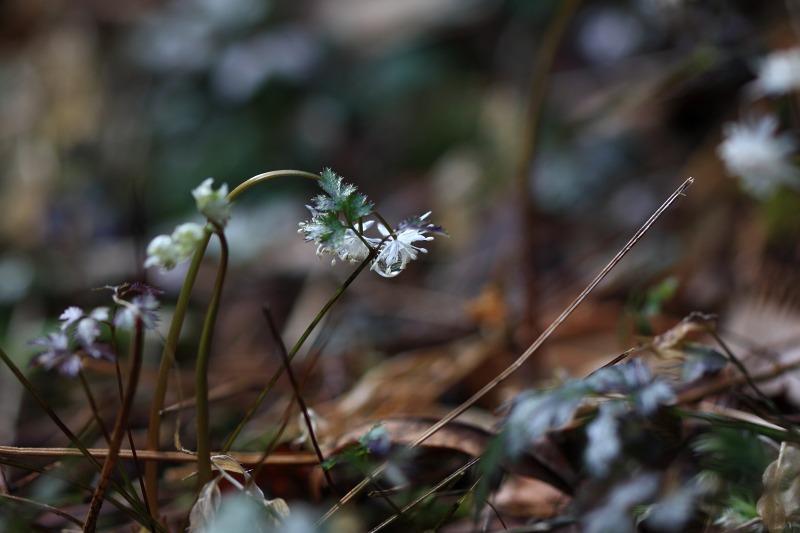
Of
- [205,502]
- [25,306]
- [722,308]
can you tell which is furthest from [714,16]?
[25,306]

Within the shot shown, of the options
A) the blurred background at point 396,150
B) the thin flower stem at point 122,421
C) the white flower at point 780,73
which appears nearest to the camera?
the thin flower stem at point 122,421

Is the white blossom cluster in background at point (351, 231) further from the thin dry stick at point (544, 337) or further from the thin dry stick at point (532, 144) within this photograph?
the thin dry stick at point (532, 144)

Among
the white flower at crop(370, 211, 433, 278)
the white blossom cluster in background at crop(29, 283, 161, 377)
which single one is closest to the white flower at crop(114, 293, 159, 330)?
the white blossom cluster in background at crop(29, 283, 161, 377)

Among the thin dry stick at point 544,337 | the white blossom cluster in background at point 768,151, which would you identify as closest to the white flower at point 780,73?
the white blossom cluster in background at point 768,151

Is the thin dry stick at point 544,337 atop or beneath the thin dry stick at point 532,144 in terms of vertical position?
beneath

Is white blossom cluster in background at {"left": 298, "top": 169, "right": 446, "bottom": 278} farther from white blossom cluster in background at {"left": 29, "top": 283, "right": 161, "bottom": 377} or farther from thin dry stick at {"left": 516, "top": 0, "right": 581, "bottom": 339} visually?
thin dry stick at {"left": 516, "top": 0, "right": 581, "bottom": 339}

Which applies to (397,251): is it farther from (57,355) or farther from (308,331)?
(57,355)

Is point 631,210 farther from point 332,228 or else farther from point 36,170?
point 36,170

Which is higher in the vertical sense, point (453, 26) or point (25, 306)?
point (453, 26)
